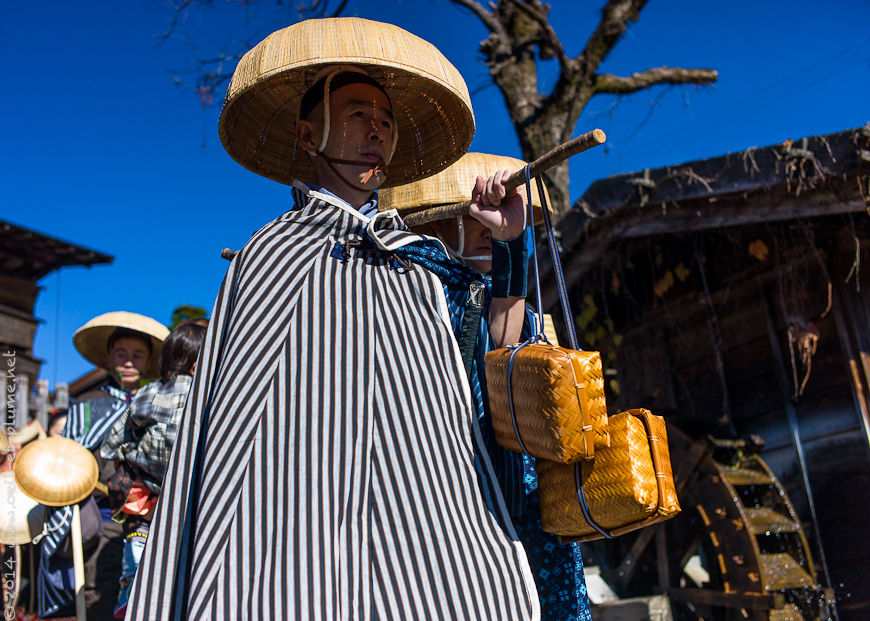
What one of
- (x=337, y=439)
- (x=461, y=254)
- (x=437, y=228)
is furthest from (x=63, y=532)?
(x=337, y=439)

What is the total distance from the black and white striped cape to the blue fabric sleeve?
0.62 feet

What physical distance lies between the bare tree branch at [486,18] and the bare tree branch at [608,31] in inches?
44.5

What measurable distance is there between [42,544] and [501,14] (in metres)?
7.32

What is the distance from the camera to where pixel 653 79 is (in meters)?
8.19

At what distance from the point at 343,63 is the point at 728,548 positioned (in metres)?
4.93

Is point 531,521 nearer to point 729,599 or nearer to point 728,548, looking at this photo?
point 729,599

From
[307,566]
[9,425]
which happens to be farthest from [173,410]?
[9,425]

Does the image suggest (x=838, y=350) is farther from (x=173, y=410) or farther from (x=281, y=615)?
(x=281, y=615)

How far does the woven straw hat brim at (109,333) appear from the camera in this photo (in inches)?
187

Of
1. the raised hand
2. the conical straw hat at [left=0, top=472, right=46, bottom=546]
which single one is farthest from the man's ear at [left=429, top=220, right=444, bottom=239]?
the conical straw hat at [left=0, top=472, right=46, bottom=546]

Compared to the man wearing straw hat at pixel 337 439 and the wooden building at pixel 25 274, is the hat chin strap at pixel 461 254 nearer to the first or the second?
the man wearing straw hat at pixel 337 439

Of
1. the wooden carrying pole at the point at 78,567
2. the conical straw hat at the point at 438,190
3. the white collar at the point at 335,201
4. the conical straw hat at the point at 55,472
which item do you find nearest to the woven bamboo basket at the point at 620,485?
the white collar at the point at 335,201

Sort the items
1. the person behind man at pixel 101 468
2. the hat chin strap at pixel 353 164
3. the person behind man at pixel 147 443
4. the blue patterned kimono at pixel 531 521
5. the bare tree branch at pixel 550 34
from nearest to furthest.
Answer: the blue patterned kimono at pixel 531 521 → the hat chin strap at pixel 353 164 → the person behind man at pixel 147 443 → the person behind man at pixel 101 468 → the bare tree branch at pixel 550 34

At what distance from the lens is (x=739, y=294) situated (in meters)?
5.91
